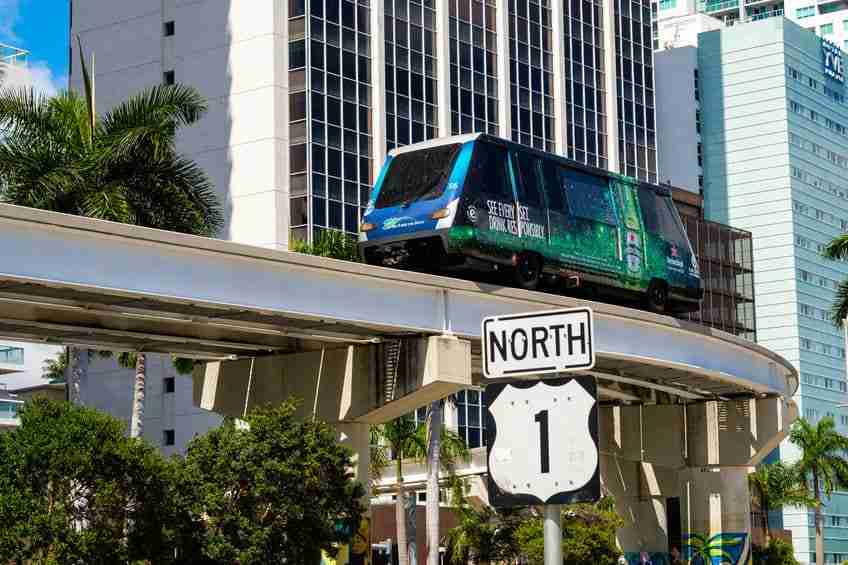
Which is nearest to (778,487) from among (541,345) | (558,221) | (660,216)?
(660,216)

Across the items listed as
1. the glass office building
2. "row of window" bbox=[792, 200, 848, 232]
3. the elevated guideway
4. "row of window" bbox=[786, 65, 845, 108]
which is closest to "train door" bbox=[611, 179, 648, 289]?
the elevated guideway

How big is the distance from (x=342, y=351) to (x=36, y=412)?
22.2ft

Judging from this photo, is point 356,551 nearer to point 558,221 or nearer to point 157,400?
Answer: point 558,221

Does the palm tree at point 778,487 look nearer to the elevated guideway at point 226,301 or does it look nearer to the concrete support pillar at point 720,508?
the concrete support pillar at point 720,508

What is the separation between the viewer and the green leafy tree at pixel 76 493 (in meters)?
28.4

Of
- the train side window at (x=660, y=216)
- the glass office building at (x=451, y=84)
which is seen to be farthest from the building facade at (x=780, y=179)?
the train side window at (x=660, y=216)

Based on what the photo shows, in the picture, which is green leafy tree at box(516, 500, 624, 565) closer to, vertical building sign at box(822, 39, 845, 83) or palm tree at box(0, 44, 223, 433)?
palm tree at box(0, 44, 223, 433)

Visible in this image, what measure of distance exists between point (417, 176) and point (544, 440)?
79.6 feet

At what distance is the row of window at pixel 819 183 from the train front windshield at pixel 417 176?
126410 millimetres

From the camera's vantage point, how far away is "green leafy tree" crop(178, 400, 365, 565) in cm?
3253

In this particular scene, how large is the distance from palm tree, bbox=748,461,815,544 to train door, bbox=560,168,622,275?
66.7 meters

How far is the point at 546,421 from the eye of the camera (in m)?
9.07

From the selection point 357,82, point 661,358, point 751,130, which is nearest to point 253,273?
point 661,358

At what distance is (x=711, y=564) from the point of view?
164ft
